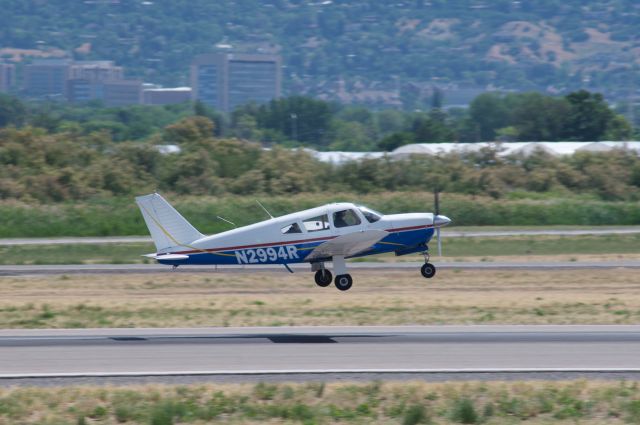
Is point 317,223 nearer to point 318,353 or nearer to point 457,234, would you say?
point 318,353

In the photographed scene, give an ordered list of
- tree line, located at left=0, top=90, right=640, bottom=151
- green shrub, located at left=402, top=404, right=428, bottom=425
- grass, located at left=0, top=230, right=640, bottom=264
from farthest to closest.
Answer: tree line, located at left=0, top=90, right=640, bottom=151
grass, located at left=0, top=230, right=640, bottom=264
green shrub, located at left=402, top=404, right=428, bottom=425

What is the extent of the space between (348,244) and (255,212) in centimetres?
3294

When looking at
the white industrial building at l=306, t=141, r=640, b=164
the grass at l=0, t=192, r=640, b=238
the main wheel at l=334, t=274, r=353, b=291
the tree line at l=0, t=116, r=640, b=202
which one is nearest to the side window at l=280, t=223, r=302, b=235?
the main wheel at l=334, t=274, r=353, b=291

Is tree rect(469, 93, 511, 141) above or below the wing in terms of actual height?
above

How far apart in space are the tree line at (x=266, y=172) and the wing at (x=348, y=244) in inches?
1665

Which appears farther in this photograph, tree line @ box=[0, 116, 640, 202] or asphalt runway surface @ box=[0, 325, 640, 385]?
tree line @ box=[0, 116, 640, 202]

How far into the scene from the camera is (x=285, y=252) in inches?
1174

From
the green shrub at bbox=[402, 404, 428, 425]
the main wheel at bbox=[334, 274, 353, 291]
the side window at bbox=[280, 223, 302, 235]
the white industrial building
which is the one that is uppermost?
the white industrial building

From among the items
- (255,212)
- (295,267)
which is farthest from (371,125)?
(295,267)

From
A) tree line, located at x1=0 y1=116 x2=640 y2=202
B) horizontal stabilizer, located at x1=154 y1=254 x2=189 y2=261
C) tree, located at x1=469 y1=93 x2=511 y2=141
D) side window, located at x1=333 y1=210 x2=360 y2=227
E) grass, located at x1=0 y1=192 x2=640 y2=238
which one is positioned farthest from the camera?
tree, located at x1=469 y1=93 x2=511 y2=141

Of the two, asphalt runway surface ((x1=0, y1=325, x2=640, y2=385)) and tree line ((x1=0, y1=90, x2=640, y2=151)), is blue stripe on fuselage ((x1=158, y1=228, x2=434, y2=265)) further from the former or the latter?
tree line ((x1=0, y1=90, x2=640, y2=151))

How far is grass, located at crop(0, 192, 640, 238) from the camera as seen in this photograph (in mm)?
60062

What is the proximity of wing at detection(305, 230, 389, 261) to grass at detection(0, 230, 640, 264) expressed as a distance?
710 inches

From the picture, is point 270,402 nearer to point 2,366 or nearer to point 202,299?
point 2,366
